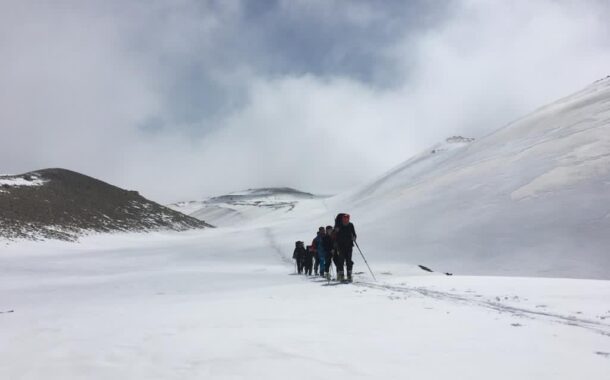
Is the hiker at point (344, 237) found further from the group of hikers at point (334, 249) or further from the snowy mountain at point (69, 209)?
the snowy mountain at point (69, 209)

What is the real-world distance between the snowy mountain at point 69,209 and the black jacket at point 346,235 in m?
51.0

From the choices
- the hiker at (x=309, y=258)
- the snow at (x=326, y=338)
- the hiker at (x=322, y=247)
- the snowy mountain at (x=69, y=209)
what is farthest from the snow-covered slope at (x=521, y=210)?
the snowy mountain at (x=69, y=209)

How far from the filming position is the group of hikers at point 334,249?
14352 mm

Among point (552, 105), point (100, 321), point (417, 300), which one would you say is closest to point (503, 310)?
point (417, 300)

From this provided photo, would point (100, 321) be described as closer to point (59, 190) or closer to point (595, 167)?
point (595, 167)

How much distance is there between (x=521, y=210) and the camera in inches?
1003

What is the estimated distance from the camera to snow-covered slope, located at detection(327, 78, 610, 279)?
20.4m

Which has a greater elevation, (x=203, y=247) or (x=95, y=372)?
(x=203, y=247)

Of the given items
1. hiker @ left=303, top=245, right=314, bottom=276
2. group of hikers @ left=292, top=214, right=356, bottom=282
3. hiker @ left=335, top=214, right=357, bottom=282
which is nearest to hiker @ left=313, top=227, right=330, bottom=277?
group of hikers @ left=292, top=214, right=356, bottom=282

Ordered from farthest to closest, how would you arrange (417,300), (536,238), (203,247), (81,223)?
1. (81,223)
2. (203,247)
3. (536,238)
4. (417,300)

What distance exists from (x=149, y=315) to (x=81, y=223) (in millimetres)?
80615

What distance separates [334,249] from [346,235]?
152 centimetres

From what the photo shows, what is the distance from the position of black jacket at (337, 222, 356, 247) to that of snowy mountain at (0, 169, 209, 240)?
51.0 meters

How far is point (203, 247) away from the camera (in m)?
45.1
